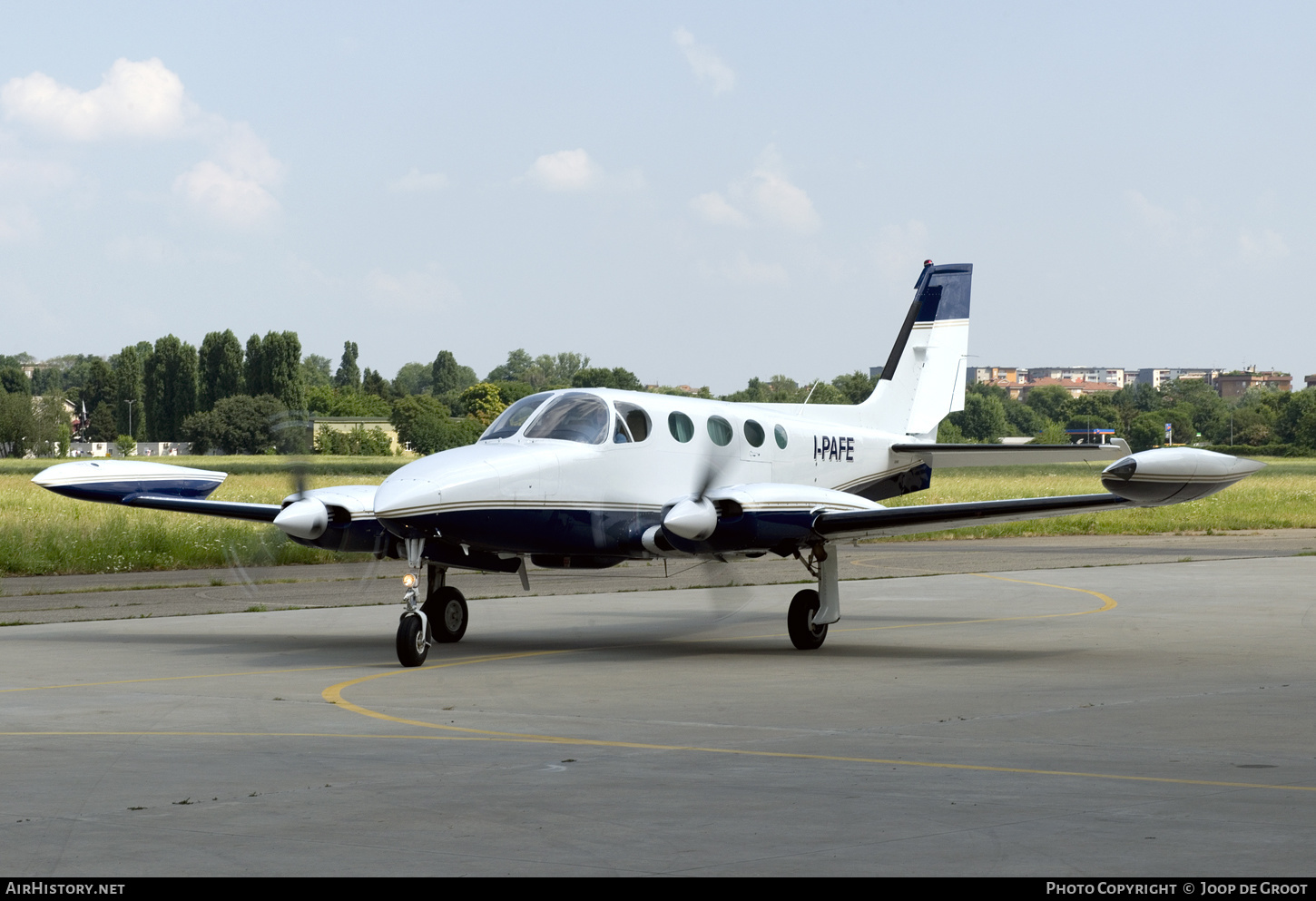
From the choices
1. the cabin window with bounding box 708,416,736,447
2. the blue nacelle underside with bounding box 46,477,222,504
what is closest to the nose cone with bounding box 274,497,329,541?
the blue nacelle underside with bounding box 46,477,222,504

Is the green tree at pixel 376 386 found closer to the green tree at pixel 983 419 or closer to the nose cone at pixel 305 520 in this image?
the green tree at pixel 983 419

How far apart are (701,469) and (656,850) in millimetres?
10504

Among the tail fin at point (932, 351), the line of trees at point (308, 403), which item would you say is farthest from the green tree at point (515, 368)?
the tail fin at point (932, 351)

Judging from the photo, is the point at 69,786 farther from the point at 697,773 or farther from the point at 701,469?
the point at 701,469

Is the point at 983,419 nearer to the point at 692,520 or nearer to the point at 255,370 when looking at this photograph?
the point at 255,370

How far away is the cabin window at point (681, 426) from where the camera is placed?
55.1 ft

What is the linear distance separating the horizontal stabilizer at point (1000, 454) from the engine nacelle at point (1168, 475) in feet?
8.53

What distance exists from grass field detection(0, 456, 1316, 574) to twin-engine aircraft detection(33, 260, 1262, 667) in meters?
1.75

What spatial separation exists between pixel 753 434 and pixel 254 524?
2306 centimetres

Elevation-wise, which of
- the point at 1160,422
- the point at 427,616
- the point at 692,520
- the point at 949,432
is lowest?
the point at 427,616

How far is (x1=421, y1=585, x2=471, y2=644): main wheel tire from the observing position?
17.0 metres

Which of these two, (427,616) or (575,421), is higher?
(575,421)

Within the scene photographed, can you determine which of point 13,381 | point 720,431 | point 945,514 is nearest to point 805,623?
point 945,514

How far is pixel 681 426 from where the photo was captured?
16.9 meters
